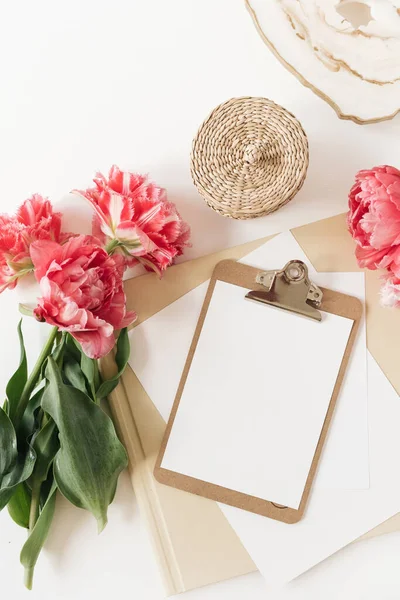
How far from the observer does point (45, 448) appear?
0.74 m

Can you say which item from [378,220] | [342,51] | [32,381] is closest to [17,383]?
[32,381]

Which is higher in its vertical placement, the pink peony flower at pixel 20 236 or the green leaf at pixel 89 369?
the pink peony flower at pixel 20 236

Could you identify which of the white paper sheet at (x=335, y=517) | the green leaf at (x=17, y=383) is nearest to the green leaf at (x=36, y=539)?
the green leaf at (x=17, y=383)

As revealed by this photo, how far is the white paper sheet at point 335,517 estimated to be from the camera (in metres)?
0.79

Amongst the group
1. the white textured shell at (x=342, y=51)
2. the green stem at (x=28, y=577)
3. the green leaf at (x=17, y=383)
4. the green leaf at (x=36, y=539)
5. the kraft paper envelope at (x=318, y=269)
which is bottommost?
the green stem at (x=28, y=577)

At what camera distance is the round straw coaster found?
75 centimetres

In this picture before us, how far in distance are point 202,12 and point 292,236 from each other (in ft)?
1.04

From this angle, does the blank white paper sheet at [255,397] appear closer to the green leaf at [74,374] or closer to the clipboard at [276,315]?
Result: the clipboard at [276,315]

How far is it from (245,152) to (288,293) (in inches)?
7.1

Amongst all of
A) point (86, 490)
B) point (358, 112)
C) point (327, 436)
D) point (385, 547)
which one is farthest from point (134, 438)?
point (358, 112)

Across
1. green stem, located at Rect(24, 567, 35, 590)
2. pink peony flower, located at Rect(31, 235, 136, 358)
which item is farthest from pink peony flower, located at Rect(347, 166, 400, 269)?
green stem, located at Rect(24, 567, 35, 590)

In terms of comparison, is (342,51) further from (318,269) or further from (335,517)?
(335,517)

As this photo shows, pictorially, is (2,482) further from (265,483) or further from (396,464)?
(396,464)

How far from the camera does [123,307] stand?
0.69 metres
